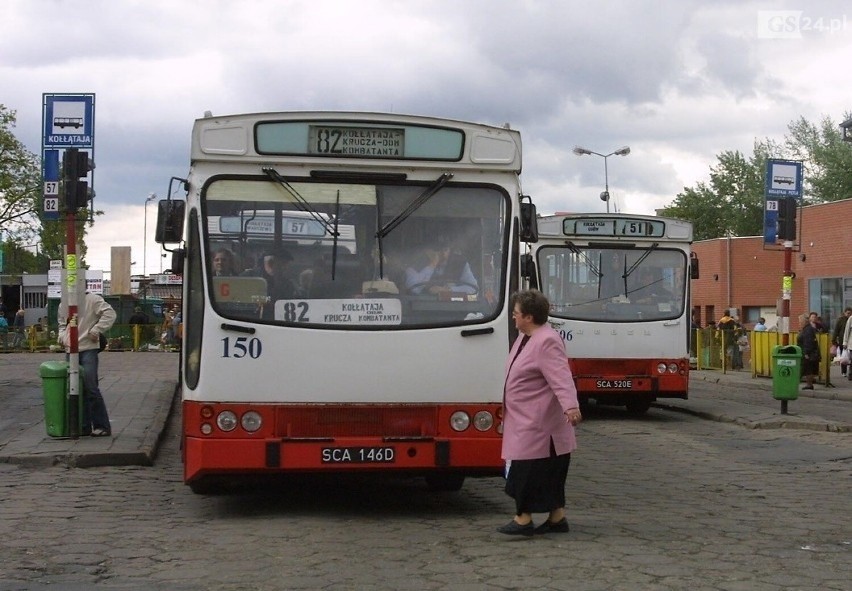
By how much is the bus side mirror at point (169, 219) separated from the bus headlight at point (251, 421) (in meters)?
1.38

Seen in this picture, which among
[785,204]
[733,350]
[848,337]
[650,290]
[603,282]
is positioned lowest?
[733,350]

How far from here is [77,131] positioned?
14180mm

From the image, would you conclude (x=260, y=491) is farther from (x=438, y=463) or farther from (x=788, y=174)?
(x=788, y=174)

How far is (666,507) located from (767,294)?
179ft

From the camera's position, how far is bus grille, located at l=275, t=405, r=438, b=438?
28.6 feet

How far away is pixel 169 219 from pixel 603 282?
1070cm

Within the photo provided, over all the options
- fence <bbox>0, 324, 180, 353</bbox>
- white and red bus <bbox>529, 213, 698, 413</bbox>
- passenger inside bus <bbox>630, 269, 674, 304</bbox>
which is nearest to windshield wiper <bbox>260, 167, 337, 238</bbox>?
white and red bus <bbox>529, 213, 698, 413</bbox>

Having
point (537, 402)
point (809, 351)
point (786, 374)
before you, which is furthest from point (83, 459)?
point (809, 351)

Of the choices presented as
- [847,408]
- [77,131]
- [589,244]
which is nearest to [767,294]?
[847,408]

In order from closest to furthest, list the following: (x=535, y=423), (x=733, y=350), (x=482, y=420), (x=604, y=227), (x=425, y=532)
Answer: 1. (x=535, y=423)
2. (x=425, y=532)
3. (x=482, y=420)
4. (x=604, y=227)
5. (x=733, y=350)

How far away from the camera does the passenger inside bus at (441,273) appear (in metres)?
8.91

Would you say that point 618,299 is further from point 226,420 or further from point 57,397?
point 226,420

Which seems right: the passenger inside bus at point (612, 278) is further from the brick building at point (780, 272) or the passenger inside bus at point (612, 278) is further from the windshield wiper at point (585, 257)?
the brick building at point (780, 272)

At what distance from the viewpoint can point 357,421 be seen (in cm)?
879
